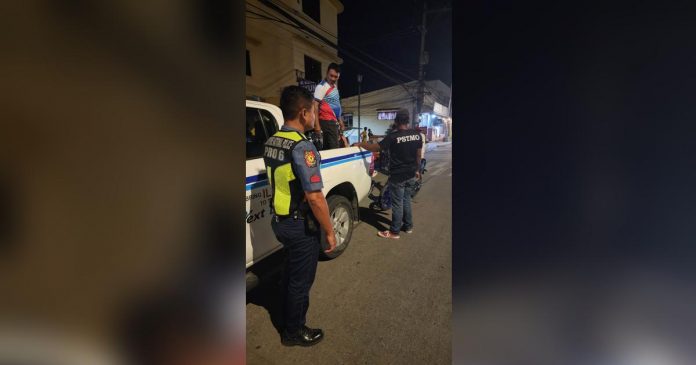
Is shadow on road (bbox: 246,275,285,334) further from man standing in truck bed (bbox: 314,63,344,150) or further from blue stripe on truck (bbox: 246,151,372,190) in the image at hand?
man standing in truck bed (bbox: 314,63,344,150)

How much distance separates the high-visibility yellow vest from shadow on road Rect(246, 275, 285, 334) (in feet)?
1.09

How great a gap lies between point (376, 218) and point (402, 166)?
0.78 meters

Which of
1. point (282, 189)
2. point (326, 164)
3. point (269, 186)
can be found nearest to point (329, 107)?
point (326, 164)

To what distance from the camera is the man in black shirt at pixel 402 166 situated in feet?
10.9

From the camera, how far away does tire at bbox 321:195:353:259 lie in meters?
2.81
